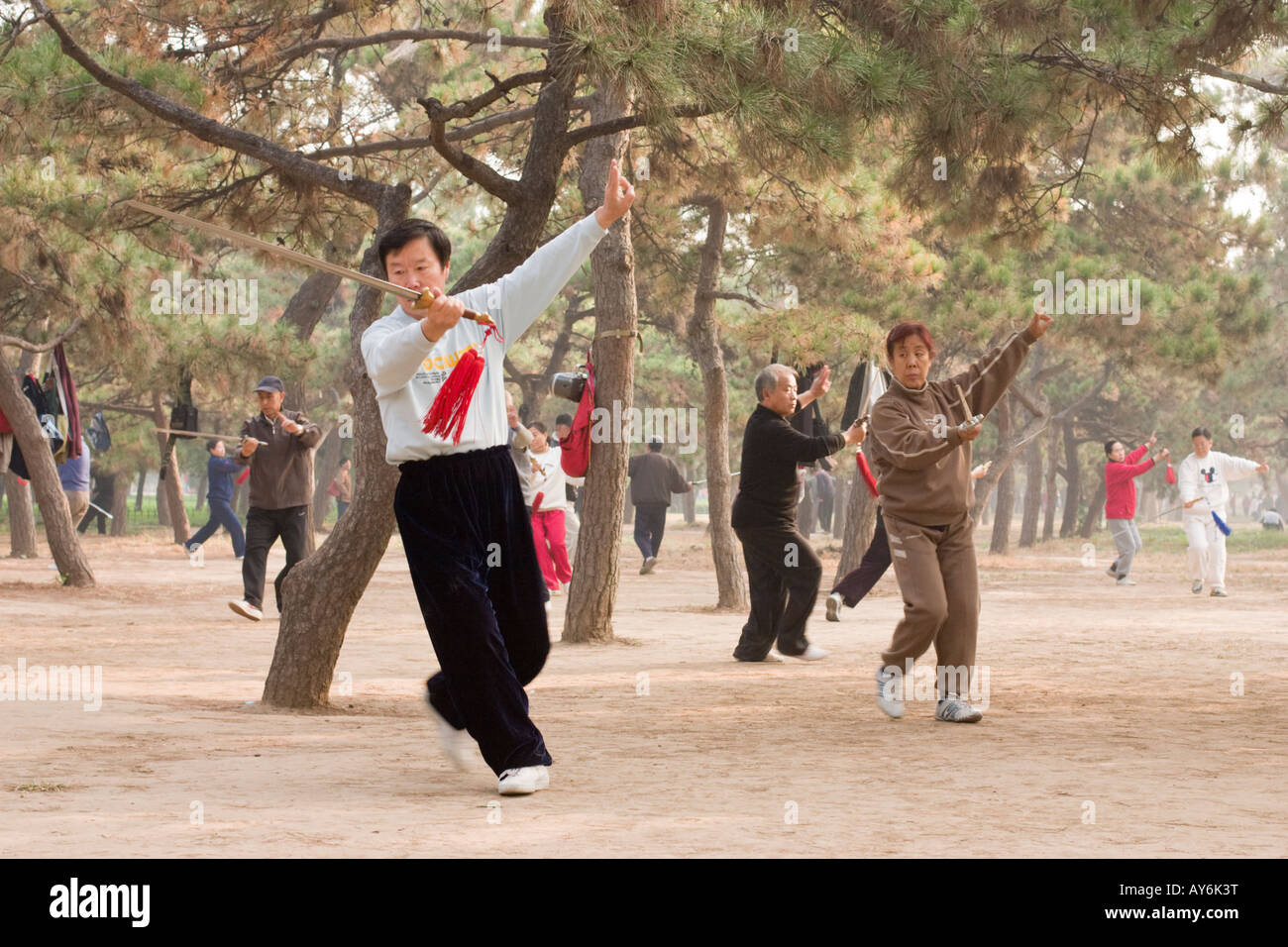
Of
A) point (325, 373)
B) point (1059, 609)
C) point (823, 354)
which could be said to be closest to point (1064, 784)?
point (823, 354)

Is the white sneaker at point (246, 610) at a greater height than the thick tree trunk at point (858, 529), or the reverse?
the thick tree trunk at point (858, 529)

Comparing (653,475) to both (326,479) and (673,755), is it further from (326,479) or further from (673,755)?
(326,479)

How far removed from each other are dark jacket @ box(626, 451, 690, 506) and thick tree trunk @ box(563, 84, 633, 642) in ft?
27.4

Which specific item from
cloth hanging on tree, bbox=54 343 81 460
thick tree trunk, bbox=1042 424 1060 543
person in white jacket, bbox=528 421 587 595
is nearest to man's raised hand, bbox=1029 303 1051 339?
person in white jacket, bbox=528 421 587 595

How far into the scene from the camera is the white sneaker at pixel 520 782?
15.2 ft

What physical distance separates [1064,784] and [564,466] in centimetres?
626

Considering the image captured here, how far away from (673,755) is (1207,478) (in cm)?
1207

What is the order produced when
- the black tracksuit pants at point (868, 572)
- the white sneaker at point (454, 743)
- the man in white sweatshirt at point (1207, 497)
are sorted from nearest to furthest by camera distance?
the white sneaker at point (454, 743)
the black tracksuit pants at point (868, 572)
the man in white sweatshirt at point (1207, 497)

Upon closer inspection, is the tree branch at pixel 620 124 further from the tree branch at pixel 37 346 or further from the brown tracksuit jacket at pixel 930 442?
the tree branch at pixel 37 346

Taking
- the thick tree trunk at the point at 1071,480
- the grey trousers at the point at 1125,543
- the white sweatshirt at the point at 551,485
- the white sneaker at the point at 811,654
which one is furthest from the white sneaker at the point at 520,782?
the thick tree trunk at the point at 1071,480

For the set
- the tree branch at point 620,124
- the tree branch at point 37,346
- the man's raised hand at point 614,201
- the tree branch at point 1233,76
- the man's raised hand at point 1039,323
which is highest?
the tree branch at point 1233,76

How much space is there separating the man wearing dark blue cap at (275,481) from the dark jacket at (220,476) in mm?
7971

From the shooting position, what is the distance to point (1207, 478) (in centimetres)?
1606
